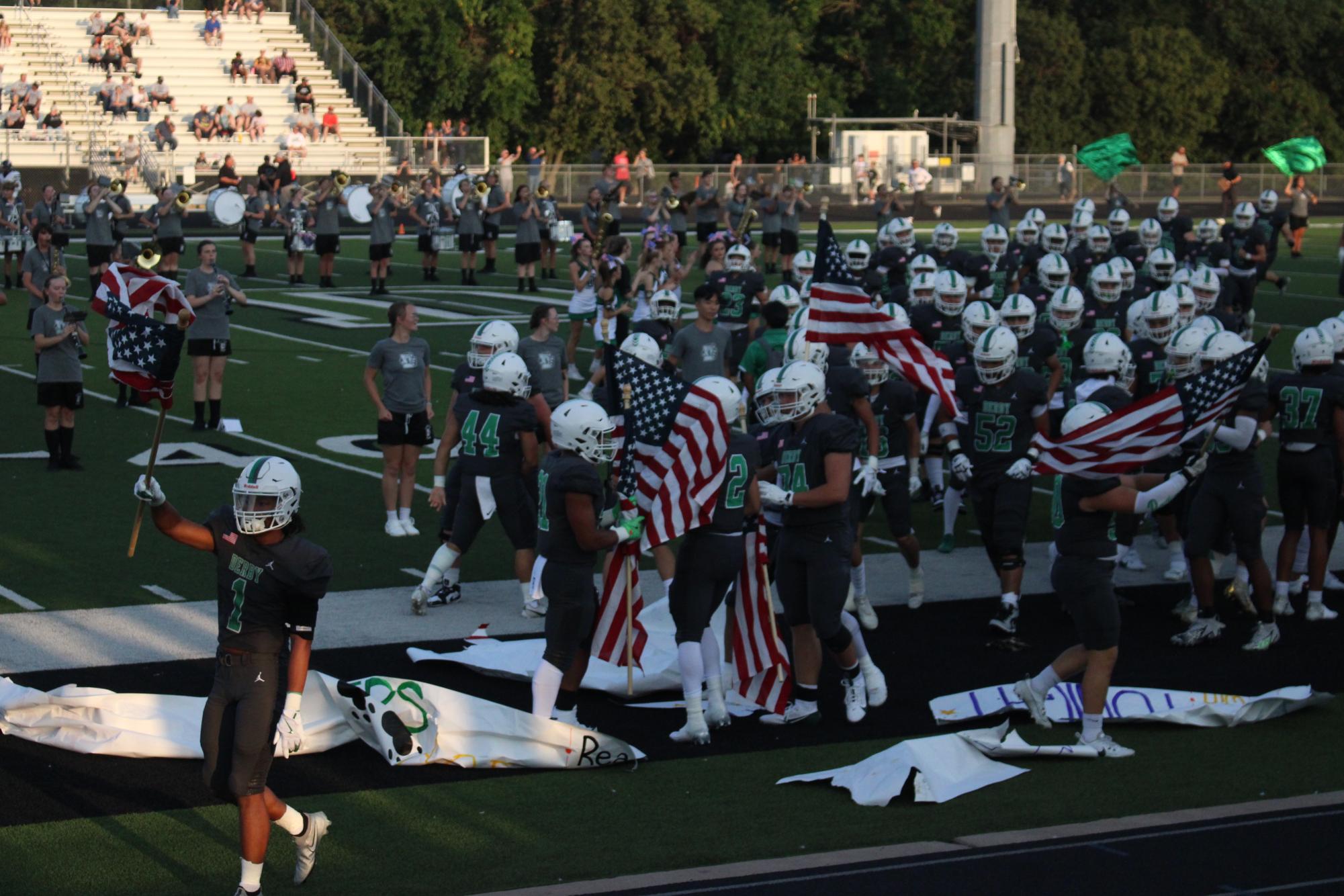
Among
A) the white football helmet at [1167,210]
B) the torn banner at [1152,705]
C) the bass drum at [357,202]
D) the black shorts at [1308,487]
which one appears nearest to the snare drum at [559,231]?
the bass drum at [357,202]

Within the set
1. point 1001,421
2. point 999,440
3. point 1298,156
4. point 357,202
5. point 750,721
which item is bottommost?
point 750,721

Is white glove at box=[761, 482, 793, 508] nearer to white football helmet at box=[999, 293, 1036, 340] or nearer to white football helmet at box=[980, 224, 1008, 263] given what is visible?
white football helmet at box=[999, 293, 1036, 340]

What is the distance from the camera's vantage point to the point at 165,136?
147 feet

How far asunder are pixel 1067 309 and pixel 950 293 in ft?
3.17

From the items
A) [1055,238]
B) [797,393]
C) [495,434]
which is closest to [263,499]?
[797,393]

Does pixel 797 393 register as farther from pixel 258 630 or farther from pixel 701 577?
pixel 258 630

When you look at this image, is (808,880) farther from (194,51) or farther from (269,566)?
(194,51)

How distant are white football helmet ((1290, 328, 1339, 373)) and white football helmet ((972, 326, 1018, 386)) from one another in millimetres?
1737

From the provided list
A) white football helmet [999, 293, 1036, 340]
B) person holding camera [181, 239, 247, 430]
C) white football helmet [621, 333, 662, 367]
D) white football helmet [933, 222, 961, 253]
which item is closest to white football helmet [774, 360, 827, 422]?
white football helmet [621, 333, 662, 367]

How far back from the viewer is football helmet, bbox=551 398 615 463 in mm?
8781

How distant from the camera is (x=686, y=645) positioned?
904 cm

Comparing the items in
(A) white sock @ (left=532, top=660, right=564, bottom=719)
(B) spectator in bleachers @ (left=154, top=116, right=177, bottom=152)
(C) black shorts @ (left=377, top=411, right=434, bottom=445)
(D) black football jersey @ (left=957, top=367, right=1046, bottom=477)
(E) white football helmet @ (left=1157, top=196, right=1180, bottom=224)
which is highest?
(B) spectator in bleachers @ (left=154, top=116, right=177, bottom=152)

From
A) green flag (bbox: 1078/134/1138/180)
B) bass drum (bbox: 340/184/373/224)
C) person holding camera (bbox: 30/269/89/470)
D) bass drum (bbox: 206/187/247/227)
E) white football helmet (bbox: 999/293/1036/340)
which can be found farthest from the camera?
bass drum (bbox: 340/184/373/224)

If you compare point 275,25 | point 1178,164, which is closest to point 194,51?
point 275,25
